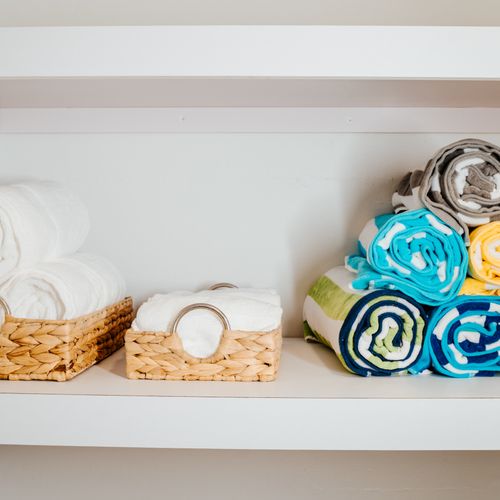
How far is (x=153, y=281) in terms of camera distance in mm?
1047

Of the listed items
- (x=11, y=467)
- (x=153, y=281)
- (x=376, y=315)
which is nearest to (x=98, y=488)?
(x=11, y=467)

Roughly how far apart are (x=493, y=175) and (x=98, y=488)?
0.76 metres

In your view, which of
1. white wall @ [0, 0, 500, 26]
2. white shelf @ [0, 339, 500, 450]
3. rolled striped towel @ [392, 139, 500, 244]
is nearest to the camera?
white shelf @ [0, 339, 500, 450]

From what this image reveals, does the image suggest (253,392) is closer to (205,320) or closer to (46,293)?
(205,320)

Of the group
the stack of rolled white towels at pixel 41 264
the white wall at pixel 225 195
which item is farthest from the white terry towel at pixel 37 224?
the white wall at pixel 225 195

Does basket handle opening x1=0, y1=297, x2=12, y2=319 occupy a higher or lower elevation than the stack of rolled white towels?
lower

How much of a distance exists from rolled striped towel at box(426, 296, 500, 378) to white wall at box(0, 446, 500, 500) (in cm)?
31

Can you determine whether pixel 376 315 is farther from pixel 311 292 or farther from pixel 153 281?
pixel 153 281

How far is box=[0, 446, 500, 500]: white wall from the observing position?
103cm

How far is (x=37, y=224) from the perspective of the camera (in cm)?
79

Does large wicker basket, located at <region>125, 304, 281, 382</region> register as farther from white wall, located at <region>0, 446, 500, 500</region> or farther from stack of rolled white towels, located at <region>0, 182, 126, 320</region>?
white wall, located at <region>0, 446, 500, 500</region>

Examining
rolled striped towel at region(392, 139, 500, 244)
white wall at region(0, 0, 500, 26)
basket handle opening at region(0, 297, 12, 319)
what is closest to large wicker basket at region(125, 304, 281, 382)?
basket handle opening at region(0, 297, 12, 319)

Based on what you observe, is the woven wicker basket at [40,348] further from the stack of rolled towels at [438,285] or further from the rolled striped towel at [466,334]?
the rolled striped towel at [466,334]

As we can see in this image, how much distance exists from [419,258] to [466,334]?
0.11 m
